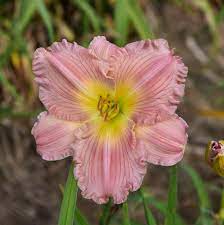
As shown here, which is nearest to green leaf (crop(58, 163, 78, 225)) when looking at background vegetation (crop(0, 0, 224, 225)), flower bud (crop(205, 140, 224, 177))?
flower bud (crop(205, 140, 224, 177))

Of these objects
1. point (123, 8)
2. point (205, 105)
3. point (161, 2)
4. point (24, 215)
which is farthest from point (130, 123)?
point (161, 2)

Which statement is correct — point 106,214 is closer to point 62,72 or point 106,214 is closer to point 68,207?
point 68,207

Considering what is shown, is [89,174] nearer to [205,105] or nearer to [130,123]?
[130,123]

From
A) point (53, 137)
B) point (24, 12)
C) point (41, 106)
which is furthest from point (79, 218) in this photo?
point (41, 106)

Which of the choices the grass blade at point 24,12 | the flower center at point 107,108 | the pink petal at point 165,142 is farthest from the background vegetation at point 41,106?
the pink petal at point 165,142

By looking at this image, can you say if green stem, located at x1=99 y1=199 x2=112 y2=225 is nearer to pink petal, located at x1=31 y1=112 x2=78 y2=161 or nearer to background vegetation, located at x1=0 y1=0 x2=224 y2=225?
pink petal, located at x1=31 y1=112 x2=78 y2=161

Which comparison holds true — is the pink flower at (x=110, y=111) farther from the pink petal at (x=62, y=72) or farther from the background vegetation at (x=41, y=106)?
the background vegetation at (x=41, y=106)
